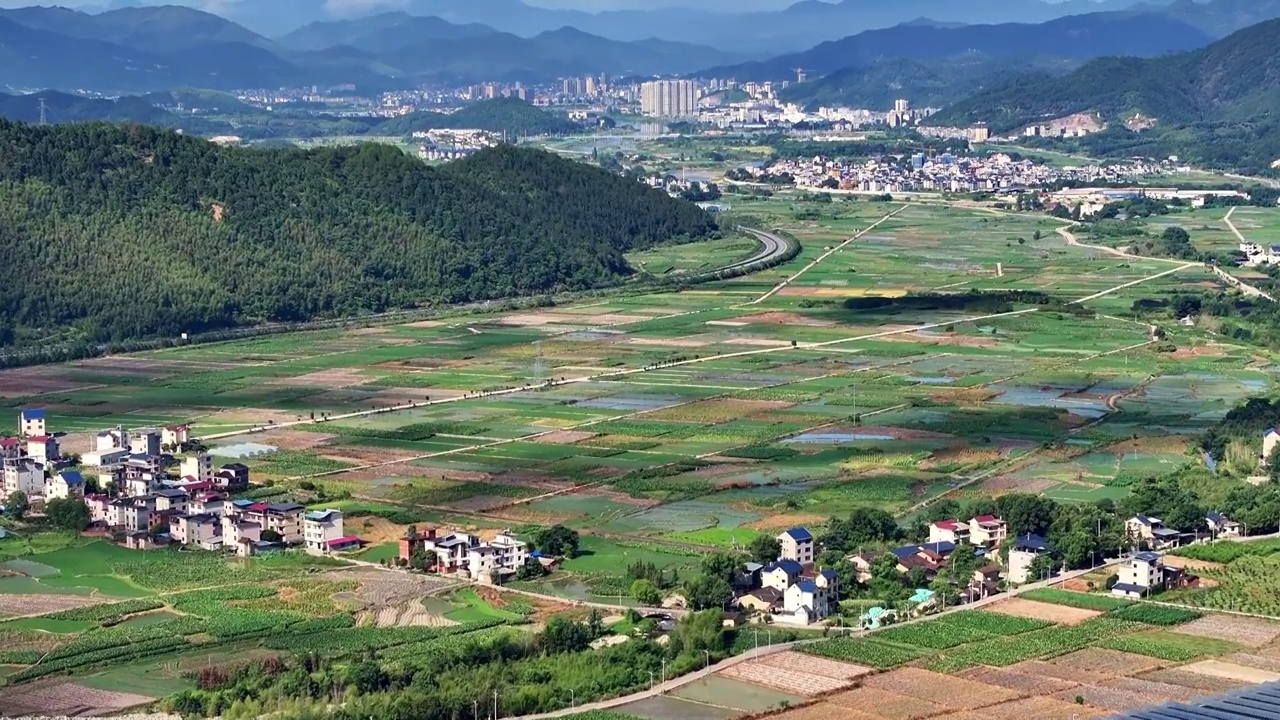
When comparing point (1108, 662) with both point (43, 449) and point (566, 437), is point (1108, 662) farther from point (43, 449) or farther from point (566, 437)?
point (43, 449)

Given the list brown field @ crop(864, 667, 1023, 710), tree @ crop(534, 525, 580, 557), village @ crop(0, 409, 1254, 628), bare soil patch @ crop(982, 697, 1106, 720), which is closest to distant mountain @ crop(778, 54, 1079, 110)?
village @ crop(0, 409, 1254, 628)

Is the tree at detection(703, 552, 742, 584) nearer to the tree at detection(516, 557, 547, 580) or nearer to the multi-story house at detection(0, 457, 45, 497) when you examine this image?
the tree at detection(516, 557, 547, 580)

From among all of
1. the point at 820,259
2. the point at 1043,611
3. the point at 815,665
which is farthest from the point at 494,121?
the point at 815,665

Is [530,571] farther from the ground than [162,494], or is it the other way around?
[162,494]

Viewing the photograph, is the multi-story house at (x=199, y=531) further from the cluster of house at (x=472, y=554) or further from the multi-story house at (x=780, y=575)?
the multi-story house at (x=780, y=575)

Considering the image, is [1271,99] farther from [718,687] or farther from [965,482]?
[718,687]
